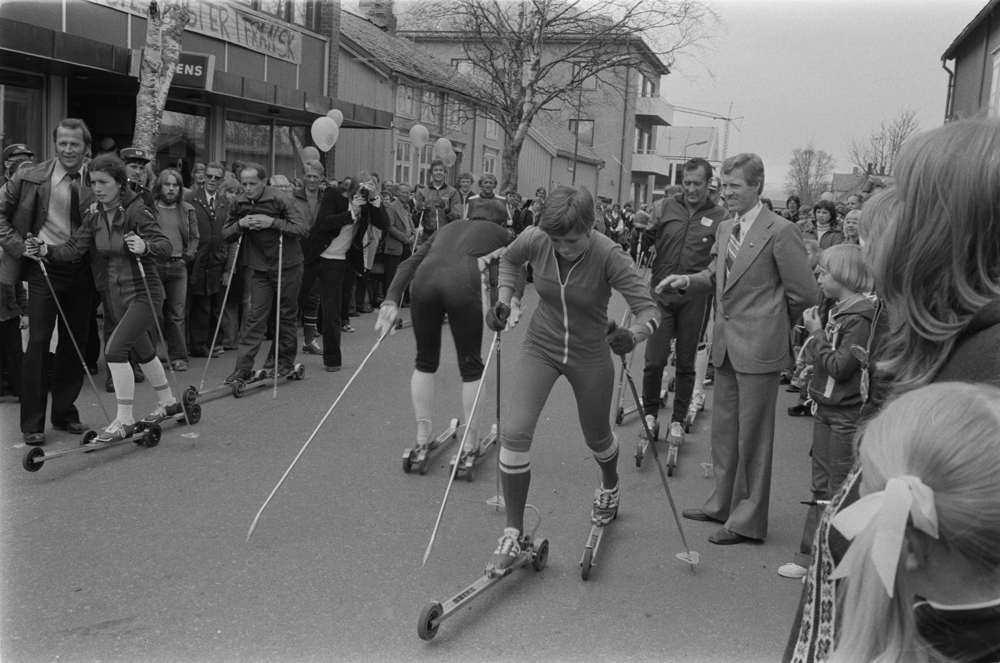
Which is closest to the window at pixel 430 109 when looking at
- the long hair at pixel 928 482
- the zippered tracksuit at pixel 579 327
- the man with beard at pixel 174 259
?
the man with beard at pixel 174 259

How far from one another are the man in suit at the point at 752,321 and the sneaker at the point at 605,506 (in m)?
0.65

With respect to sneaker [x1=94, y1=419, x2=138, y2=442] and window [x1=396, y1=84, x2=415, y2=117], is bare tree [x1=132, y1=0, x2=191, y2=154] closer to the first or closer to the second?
sneaker [x1=94, y1=419, x2=138, y2=442]

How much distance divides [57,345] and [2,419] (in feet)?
2.88

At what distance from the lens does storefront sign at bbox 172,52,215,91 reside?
1452cm

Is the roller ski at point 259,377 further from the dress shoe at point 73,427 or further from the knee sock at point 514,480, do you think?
the knee sock at point 514,480

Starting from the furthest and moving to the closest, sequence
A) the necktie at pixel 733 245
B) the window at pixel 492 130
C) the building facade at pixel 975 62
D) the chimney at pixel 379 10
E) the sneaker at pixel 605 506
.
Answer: the window at pixel 492 130 → the chimney at pixel 379 10 → the building facade at pixel 975 62 → the necktie at pixel 733 245 → the sneaker at pixel 605 506

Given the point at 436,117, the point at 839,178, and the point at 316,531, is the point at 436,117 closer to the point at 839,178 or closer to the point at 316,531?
the point at 839,178

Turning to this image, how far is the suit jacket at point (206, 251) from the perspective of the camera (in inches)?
407

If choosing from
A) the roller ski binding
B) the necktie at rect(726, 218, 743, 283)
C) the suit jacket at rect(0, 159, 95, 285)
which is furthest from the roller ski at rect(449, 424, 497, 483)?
the suit jacket at rect(0, 159, 95, 285)

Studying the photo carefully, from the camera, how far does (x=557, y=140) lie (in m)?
47.7

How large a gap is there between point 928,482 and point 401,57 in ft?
90.2

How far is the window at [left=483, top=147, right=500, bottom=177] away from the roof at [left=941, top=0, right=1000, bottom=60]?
15.4 metres

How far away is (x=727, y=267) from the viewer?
5559 mm

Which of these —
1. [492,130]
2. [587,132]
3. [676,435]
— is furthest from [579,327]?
[587,132]
